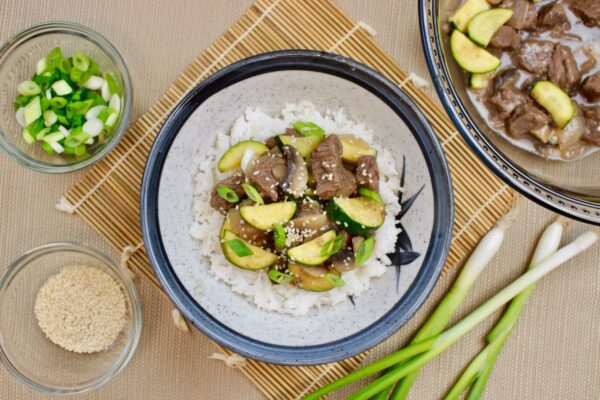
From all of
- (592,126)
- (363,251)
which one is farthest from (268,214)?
(592,126)

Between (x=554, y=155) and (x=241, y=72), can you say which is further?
(x=241, y=72)

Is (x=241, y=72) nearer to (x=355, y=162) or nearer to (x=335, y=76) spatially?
(x=335, y=76)

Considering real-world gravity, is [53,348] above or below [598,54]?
below

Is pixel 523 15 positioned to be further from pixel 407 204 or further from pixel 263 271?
pixel 263 271

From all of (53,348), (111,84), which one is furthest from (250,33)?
(53,348)

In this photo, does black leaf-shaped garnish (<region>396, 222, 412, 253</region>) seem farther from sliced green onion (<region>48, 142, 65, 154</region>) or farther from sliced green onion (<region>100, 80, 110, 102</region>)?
sliced green onion (<region>48, 142, 65, 154</region>)

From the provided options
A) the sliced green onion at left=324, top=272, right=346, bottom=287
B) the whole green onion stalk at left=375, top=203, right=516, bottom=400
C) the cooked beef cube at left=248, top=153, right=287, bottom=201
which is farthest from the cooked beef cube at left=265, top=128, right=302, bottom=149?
the whole green onion stalk at left=375, top=203, right=516, bottom=400

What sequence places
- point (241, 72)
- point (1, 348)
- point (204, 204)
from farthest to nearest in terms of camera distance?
1. point (1, 348)
2. point (204, 204)
3. point (241, 72)
